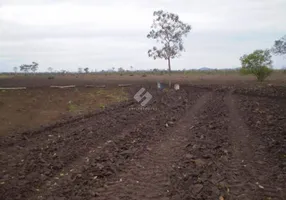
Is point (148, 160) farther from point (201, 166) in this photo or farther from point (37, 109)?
point (37, 109)

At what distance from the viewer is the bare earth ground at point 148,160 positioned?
15.0 ft

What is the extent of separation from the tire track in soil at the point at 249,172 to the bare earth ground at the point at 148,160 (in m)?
0.02

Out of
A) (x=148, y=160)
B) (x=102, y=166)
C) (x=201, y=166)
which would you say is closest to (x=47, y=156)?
(x=102, y=166)

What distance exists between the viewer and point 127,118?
11336mm

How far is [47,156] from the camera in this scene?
21.2 ft

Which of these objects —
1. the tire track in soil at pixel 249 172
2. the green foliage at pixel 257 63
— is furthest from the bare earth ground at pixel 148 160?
the green foliage at pixel 257 63

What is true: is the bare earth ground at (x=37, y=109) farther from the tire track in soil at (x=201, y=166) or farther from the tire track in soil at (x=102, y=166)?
the tire track in soil at (x=201, y=166)

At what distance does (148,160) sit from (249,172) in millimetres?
2227

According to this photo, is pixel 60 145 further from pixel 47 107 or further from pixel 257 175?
pixel 47 107

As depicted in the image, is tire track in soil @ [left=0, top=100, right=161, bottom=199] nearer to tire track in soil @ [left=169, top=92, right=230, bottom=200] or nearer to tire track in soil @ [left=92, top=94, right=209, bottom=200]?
tire track in soil @ [left=92, top=94, right=209, bottom=200]

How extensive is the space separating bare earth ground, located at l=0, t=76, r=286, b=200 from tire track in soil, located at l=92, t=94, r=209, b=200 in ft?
0.06

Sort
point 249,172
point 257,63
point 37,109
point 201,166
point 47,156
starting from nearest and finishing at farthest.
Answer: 1. point 249,172
2. point 201,166
3. point 47,156
4. point 37,109
5. point 257,63

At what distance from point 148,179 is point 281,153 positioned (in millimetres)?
3463

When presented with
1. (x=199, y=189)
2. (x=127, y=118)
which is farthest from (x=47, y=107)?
(x=199, y=189)
